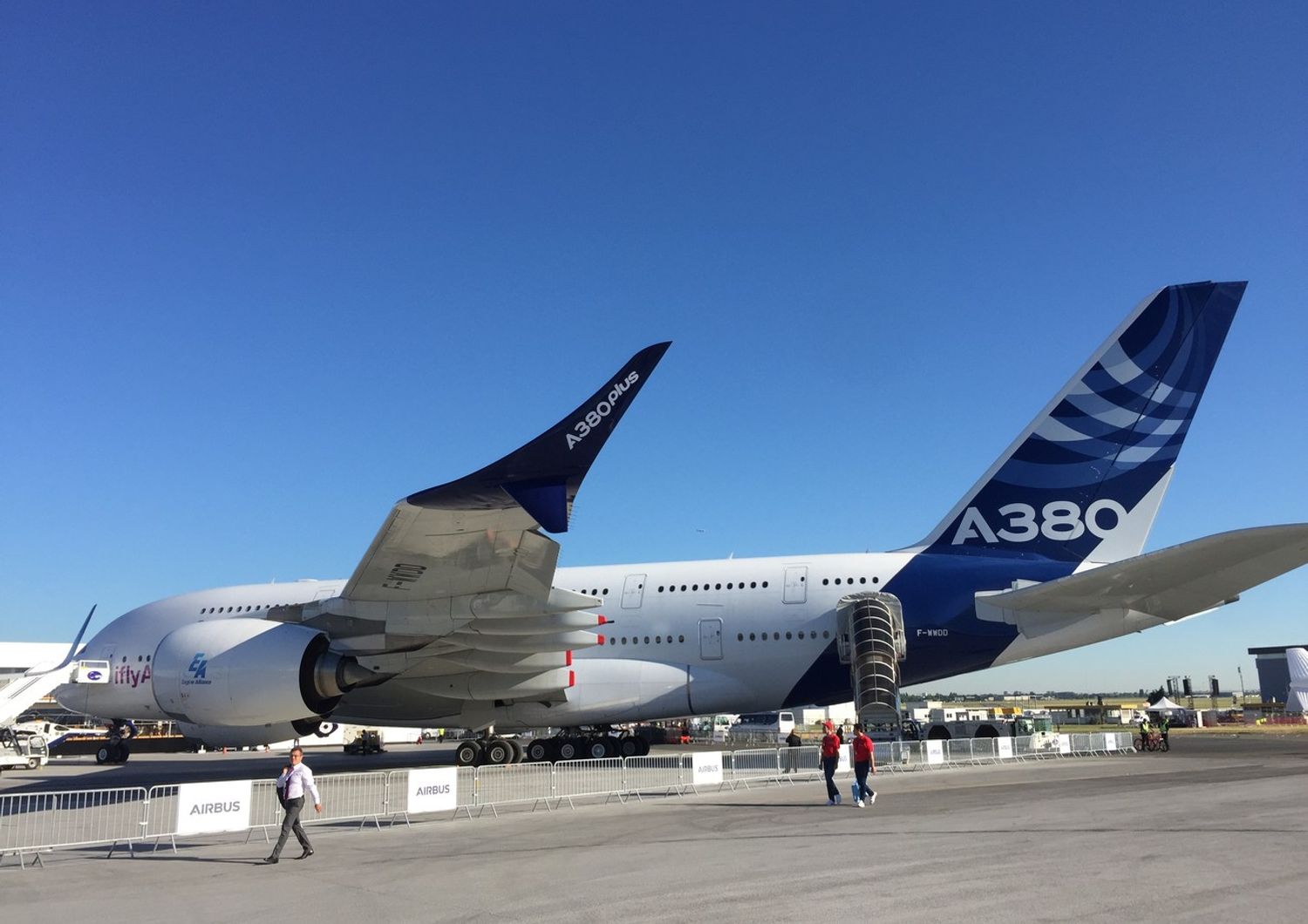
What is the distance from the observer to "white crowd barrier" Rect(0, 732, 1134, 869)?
10.6 m

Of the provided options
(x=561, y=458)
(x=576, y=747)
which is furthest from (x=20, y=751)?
(x=561, y=458)

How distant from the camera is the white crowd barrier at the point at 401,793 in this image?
34.9 ft

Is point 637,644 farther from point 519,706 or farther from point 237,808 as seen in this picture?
point 237,808

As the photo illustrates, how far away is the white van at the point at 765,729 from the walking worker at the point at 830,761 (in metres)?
25.0

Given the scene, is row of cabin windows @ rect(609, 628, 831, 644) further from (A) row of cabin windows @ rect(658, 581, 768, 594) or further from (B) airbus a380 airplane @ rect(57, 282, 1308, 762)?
(A) row of cabin windows @ rect(658, 581, 768, 594)

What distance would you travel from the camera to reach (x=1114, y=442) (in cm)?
1919

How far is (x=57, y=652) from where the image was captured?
1987 inches

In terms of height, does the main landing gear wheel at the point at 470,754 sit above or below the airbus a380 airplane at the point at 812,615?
below

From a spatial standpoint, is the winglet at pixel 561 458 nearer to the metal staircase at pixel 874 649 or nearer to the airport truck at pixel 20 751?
the metal staircase at pixel 874 649

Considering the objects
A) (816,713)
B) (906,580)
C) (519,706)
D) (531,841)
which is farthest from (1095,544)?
(816,713)

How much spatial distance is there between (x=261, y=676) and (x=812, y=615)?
10.4 m

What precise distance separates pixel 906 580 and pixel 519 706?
816 cm

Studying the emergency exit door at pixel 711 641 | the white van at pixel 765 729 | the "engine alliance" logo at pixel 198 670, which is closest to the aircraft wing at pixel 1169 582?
the emergency exit door at pixel 711 641

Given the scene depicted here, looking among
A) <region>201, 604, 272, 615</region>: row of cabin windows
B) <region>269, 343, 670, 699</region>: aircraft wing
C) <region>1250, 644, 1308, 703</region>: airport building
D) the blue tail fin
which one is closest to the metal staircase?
the blue tail fin
